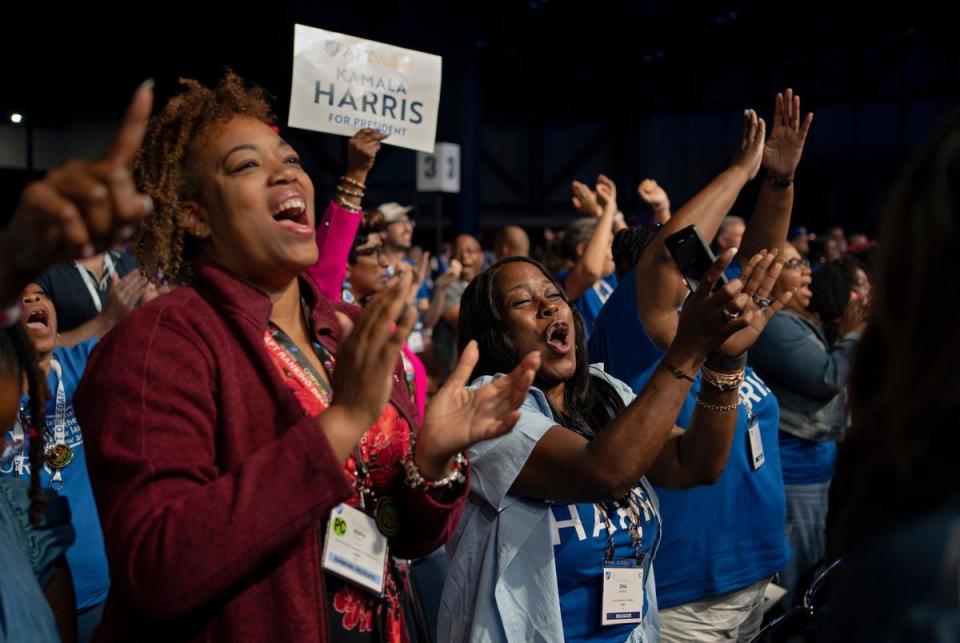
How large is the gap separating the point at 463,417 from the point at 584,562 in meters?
0.69

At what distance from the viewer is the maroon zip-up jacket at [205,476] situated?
1.36 m

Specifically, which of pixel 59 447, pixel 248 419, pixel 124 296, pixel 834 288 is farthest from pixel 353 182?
pixel 834 288

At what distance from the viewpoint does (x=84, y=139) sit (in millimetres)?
12062

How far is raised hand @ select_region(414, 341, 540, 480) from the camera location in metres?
1.67

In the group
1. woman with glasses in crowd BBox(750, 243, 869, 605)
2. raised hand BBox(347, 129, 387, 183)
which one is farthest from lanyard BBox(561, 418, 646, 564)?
woman with glasses in crowd BBox(750, 243, 869, 605)

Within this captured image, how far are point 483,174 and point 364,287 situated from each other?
1686 centimetres

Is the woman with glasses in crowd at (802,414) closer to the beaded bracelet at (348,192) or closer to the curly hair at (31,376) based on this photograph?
Answer: the beaded bracelet at (348,192)

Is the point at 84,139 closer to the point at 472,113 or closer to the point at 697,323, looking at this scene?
the point at 472,113

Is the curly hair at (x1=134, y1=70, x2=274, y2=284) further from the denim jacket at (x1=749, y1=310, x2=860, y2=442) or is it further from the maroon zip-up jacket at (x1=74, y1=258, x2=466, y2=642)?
the denim jacket at (x1=749, y1=310, x2=860, y2=442)

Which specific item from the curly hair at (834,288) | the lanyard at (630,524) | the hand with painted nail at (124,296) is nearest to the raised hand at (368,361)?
the lanyard at (630,524)

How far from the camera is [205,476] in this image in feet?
4.78

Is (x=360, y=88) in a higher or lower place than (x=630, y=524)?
higher

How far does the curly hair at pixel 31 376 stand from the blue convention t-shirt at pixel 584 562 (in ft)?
3.63

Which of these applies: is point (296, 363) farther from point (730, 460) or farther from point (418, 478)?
point (730, 460)
